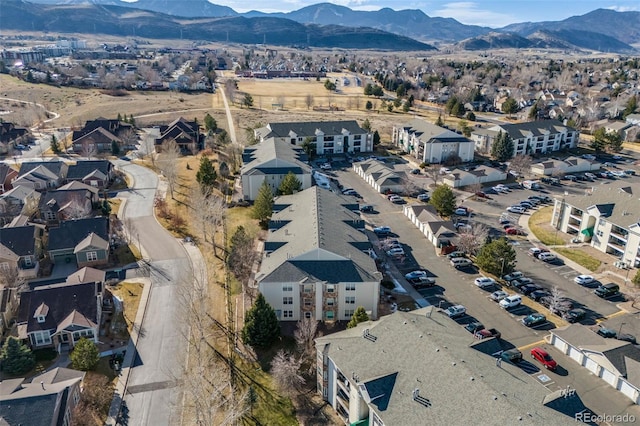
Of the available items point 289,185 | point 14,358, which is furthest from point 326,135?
point 14,358

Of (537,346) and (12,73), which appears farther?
(12,73)

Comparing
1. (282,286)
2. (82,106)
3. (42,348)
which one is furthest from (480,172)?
(82,106)

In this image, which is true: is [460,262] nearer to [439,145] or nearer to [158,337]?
[158,337]

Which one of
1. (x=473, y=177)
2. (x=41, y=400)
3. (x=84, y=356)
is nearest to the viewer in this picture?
(x=41, y=400)

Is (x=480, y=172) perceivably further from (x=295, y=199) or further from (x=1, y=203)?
(x=1, y=203)

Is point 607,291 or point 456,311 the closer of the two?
point 456,311

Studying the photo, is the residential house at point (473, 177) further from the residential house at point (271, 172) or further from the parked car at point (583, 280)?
the parked car at point (583, 280)
